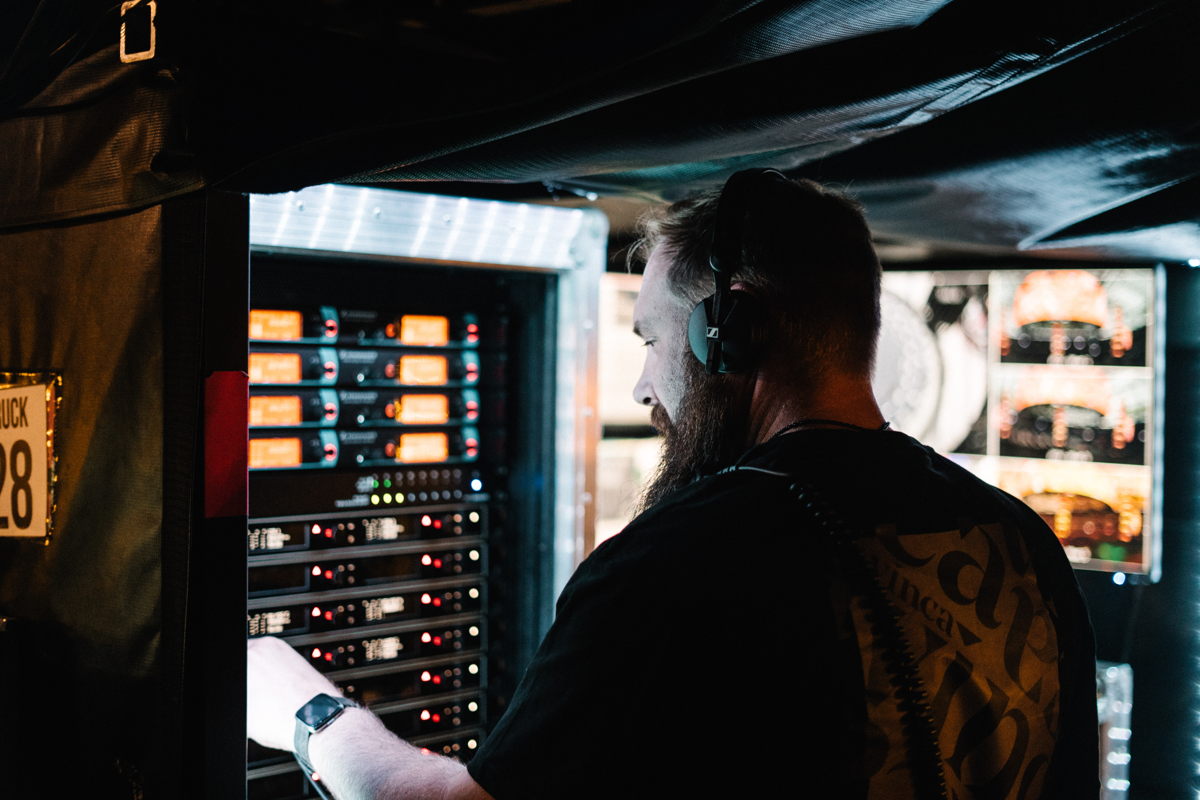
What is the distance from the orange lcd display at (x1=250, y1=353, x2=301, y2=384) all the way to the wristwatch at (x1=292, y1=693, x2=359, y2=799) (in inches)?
25.5

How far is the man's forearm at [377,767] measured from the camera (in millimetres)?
1002

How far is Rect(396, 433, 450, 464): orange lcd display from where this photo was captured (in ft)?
6.37

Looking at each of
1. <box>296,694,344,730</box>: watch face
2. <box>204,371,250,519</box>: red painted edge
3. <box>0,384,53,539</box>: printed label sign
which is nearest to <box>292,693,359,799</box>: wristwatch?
<box>296,694,344,730</box>: watch face

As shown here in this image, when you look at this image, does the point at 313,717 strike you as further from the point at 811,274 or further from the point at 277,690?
the point at 811,274

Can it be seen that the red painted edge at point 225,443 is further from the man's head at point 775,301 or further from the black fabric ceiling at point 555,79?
the man's head at point 775,301

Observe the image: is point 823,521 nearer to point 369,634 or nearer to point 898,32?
point 898,32

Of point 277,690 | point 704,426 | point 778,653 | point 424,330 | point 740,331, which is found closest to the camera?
point 778,653

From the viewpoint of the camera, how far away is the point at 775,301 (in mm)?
1127

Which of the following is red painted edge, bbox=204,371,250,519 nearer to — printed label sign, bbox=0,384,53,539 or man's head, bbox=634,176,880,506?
printed label sign, bbox=0,384,53,539

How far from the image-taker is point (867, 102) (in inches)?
49.4

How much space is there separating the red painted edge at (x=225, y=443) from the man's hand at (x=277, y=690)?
32 cm

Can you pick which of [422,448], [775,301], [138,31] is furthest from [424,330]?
[775,301]

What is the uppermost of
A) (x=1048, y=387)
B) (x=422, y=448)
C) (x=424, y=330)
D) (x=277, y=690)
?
(x=424, y=330)

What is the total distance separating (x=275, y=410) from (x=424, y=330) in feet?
1.11
